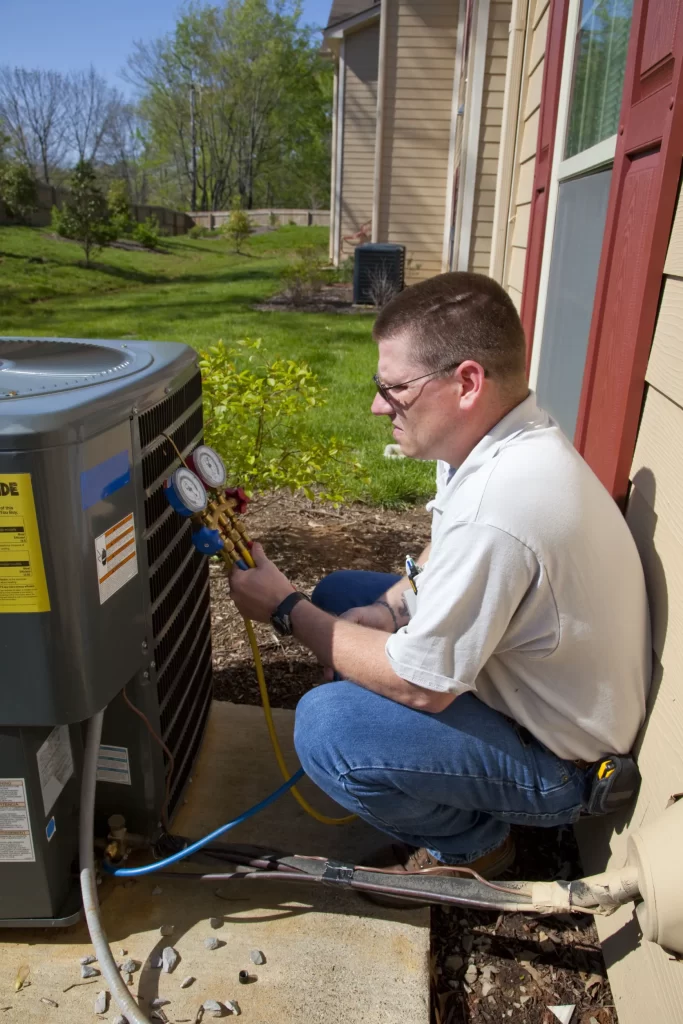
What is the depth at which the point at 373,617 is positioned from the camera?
206cm

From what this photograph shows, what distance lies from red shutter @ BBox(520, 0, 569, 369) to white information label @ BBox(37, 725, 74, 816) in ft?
9.66

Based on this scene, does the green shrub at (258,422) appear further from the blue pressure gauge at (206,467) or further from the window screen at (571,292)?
the blue pressure gauge at (206,467)

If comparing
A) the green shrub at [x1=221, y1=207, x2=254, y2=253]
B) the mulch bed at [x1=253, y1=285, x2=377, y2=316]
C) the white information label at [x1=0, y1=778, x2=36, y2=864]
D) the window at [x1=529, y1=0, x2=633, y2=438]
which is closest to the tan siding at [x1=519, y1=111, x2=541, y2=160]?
the window at [x1=529, y1=0, x2=633, y2=438]

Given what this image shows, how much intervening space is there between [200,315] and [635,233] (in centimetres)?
948

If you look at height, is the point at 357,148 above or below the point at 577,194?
above

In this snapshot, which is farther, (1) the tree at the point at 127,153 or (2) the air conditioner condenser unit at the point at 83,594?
(1) the tree at the point at 127,153

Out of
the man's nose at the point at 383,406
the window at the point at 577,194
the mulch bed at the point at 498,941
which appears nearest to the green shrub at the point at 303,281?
the window at the point at 577,194

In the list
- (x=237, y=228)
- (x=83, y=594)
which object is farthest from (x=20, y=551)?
(x=237, y=228)

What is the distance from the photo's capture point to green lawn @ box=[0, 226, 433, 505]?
17.3 ft

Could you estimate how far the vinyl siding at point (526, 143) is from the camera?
4136 millimetres

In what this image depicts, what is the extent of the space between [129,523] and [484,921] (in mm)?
1203

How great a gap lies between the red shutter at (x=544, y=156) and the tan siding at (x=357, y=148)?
45.1 feet

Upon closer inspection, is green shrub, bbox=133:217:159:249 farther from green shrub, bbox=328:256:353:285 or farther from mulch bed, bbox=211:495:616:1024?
mulch bed, bbox=211:495:616:1024

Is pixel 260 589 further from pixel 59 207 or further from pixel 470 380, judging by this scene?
pixel 59 207
